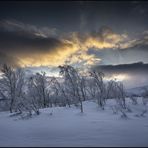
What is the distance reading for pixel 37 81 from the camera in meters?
41.0

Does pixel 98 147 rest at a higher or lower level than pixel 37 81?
lower

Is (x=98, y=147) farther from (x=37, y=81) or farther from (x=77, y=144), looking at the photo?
(x=37, y=81)

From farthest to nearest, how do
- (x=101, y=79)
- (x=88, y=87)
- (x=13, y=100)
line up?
1. (x=88, y=87)
2. (x=101, y=79)
3. (x=13, y=100)

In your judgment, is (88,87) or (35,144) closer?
(35,144)

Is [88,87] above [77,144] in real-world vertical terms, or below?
above

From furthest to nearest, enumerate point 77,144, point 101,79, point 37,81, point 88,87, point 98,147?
point 88,87
point 37,81
point 101,79
point 77,144
point 98,147

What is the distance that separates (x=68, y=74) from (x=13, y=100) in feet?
32.7

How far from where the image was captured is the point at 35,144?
7777mm

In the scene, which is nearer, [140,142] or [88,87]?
[140,142]

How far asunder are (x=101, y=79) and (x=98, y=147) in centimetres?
2939

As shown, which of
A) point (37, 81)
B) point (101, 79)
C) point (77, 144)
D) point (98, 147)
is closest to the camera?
point (98, 147)

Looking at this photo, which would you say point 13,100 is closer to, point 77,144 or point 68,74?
point 68,74

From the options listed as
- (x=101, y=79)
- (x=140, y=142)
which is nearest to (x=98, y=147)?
(x=140, y=142)

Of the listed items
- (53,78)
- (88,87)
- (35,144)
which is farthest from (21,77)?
(35,144)
